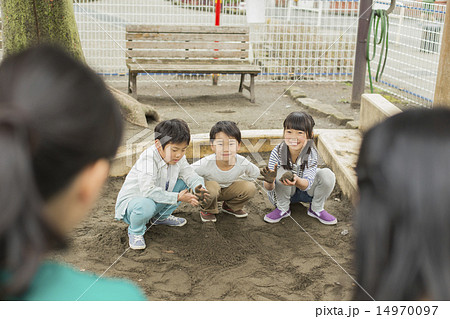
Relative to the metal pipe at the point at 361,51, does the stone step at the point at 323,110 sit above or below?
below

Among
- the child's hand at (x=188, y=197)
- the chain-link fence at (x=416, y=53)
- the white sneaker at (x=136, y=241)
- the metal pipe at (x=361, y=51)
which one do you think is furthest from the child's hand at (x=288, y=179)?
the metal pipe at (x=361, y=51)

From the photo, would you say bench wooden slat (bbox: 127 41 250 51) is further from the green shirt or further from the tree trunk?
the green shirt

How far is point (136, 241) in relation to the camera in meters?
3.08

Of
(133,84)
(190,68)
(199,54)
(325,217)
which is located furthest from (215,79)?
(325,217)

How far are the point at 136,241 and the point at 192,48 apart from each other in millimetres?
4527

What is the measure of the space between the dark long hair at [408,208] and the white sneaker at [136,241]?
236 cm

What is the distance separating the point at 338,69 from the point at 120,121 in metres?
7.58

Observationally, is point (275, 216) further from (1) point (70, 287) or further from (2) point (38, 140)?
(2) point (38, 140)

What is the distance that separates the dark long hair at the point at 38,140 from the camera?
720mm

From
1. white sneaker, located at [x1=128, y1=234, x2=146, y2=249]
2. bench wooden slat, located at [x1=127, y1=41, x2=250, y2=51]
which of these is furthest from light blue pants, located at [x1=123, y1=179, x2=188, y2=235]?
bench wooden slat, located at [x1=127, y1=41, x2=250, y2=51]

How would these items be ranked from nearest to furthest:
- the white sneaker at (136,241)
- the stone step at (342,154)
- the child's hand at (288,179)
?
the white sneaker at (136,241)
the child's hand at (288,179)
the stone step at (342,154)

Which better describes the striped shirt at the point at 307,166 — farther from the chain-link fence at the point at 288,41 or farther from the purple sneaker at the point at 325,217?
the chain-link fence at the point at 288,41

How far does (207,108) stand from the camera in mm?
6301

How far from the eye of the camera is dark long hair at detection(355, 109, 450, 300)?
0.77 meters
